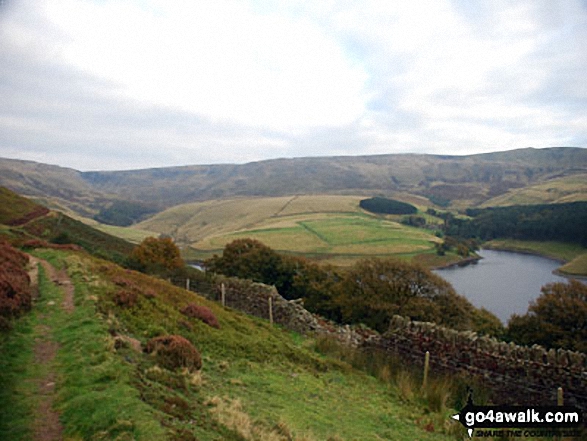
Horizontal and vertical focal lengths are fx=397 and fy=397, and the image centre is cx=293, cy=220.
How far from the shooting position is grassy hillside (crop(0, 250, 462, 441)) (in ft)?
23.1

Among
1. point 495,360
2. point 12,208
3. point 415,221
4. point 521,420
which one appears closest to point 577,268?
point 415,221

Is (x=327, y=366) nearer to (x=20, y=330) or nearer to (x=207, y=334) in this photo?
(x=207, y=334)

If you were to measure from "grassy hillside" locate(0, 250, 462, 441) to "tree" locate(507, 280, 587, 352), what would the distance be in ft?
51.6

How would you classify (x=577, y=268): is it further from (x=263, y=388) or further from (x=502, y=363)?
(x=263, y=388)

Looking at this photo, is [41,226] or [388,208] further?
[388,208]

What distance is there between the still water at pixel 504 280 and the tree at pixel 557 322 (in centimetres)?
3808

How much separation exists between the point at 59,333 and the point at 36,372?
2656 millimetres

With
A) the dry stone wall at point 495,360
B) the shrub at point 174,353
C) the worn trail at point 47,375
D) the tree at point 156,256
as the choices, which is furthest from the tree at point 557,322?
the tree at point 156,256

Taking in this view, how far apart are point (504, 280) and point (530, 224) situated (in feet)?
183

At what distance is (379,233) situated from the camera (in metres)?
128

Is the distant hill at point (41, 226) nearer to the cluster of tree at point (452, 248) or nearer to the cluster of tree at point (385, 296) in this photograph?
the cluster of tree at point (385, 296)

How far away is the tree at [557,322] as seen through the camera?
80.3ft

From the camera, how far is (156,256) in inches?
1734

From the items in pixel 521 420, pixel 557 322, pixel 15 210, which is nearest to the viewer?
pixel 521 420
